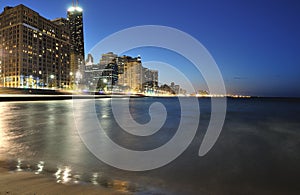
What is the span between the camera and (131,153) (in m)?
6.34

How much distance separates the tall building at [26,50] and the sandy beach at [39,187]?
393 ft

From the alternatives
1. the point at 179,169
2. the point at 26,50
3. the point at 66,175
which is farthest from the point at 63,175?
the point at 26,50

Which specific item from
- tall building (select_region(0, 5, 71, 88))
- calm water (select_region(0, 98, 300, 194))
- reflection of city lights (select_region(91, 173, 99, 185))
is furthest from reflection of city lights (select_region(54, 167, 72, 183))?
tall building (select_region(0, 5, 71, 88))

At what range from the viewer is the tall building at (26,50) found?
10644cm

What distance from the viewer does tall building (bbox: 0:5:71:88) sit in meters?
106

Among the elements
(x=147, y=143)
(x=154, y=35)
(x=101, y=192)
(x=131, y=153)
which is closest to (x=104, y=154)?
(x=131, y=153)

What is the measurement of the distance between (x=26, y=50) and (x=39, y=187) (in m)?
130

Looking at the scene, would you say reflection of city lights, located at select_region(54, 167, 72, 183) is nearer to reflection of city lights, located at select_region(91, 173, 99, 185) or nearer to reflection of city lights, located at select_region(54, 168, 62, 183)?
reflection of city lights, located at select_region(54, 168, 62, 183)

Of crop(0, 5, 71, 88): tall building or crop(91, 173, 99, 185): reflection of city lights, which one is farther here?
crop(0, 5, 71, 88): tall building

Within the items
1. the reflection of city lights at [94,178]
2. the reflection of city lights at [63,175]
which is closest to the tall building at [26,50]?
the reflection of city lights at [63,175]

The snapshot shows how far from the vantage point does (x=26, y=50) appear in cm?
10962

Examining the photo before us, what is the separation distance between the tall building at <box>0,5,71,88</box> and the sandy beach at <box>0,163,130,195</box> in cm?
11973

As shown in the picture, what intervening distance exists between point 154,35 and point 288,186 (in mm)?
16422

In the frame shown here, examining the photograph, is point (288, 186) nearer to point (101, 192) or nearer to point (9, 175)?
point (101, 192)
